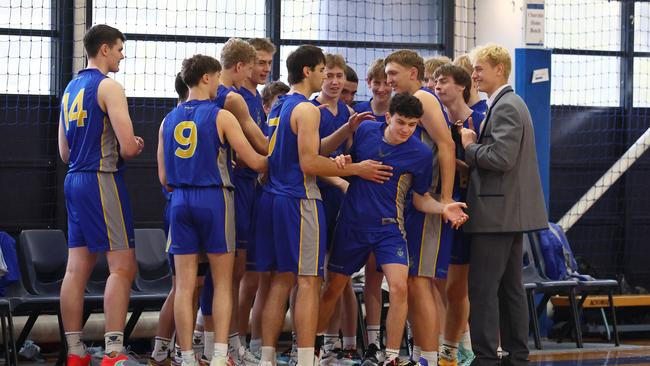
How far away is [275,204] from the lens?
19.9 feet

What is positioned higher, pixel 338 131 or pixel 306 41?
pixel 306 41

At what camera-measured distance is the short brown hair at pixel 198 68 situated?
6109mm

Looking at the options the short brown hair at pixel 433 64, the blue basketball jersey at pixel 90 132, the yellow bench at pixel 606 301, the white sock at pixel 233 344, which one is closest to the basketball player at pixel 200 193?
the blue basketball jersey at pixel 90 132

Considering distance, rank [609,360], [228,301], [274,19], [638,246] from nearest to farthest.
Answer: [228,301], [609,360], [274,19], [638,246]

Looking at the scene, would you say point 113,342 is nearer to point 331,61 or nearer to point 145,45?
point 331,61

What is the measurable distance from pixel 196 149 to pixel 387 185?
1141 millimetres

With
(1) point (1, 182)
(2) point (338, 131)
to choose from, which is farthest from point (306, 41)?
(2) point (338, 131)

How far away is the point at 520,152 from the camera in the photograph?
6344 mm

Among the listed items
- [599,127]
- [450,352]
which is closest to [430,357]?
[450,352]

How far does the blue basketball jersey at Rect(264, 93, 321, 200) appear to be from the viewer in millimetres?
6055

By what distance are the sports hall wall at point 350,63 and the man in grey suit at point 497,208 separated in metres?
3.27

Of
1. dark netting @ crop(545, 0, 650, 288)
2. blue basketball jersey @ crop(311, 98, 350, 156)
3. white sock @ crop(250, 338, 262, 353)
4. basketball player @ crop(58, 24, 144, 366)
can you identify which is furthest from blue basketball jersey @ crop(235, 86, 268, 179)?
dark netting @ crop(545, 0, 650, 288)

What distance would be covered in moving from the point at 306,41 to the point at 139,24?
1.56 m

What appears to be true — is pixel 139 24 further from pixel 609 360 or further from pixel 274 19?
pixel 609 360
